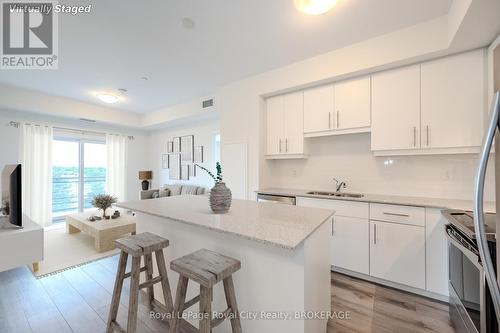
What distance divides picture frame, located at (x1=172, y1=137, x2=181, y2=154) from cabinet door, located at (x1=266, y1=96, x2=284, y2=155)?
10.3 ft

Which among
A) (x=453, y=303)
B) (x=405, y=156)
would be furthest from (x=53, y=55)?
(x=453, y=303)

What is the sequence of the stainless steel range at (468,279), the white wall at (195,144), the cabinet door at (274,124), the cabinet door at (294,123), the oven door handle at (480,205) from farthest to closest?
the white wall at (195,144) → the cabinet door at (274,124) → the cabinet door at (294,123) → the stainless steel range at (468,279) → the oven door handle at (480,205)

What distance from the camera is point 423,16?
6.56ft

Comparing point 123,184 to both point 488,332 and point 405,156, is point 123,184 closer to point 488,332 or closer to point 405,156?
point 405,156

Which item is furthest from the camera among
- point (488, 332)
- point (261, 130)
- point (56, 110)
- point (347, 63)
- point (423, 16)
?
point (56, 110)

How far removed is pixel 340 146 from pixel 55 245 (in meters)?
4.70

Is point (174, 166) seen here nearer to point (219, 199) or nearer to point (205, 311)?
point (219, 199)

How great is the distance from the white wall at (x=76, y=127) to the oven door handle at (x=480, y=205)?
6.27 meters

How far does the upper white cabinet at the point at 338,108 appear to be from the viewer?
8.41 ft

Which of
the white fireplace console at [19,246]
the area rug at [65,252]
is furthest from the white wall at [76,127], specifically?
the white fireplace console at [19,246]

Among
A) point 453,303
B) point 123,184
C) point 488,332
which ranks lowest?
point 453,303

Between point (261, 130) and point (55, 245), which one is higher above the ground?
point (261, 130)

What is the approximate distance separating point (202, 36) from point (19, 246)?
250 cm

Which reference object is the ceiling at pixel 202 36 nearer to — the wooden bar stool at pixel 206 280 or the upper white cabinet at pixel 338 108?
the upper white cabinet at pixel 338 108
